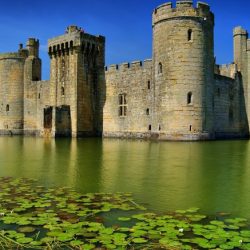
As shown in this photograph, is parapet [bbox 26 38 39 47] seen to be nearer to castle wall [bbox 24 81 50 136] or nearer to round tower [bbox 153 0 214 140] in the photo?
castle wall [bbox 24 81 50 136]

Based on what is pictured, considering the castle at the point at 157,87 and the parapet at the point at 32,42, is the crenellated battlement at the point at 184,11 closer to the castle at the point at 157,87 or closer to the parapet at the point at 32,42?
the castle at the point at 157,87

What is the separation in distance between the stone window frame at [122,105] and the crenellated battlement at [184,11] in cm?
726

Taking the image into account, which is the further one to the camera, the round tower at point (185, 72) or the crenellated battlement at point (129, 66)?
the crenellated battlement at point (129, 66)

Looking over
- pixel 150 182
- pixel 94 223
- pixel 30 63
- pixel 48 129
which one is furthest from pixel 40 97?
pixel 94 223

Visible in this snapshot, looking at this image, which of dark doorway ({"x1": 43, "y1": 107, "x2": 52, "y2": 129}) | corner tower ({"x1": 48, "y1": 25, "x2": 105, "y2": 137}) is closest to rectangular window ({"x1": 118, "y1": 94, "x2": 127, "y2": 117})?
corner tower ({"x1": 48, "y1": 25, "x2": 105, "y2": 137})

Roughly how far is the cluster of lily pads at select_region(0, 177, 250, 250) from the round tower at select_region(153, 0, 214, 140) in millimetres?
17771

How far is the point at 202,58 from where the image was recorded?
83.4 feet

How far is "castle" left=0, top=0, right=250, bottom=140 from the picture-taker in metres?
25.1

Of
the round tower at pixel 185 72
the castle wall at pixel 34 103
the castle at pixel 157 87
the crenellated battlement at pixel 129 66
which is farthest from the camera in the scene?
the castle wall at pixel 34 103

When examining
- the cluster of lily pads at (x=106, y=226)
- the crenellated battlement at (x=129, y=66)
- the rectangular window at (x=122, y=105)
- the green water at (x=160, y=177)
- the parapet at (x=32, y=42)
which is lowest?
the cluster of lily pads at (x=106, y=226)

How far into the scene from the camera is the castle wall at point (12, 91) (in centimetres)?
3950

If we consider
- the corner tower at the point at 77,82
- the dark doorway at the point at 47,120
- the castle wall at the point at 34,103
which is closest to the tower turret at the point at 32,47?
the castle wall at the point at 34,103

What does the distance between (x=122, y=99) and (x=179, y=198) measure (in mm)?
23958

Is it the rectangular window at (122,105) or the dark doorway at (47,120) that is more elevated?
the rectangular window at (122,105)
